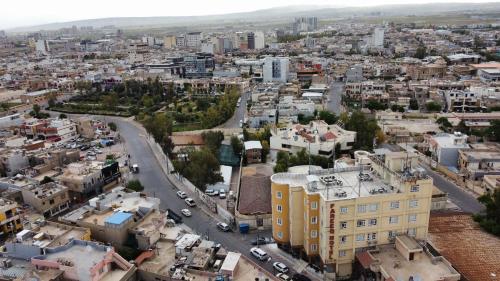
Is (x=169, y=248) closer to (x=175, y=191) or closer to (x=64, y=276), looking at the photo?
(x=64, y=276)

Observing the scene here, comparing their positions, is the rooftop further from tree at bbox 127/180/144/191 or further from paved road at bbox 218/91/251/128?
paved road at bbox 218/91/251/128

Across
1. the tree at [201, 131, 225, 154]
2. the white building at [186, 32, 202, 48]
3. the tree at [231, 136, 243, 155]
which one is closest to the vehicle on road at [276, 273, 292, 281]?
the tree at [231, 136, 243, 155]

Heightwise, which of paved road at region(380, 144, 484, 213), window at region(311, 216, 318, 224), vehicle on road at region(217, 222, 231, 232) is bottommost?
paved road at region(380, 144, 484, 213)

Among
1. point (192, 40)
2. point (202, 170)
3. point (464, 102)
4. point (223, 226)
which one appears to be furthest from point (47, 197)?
point (192, 40)

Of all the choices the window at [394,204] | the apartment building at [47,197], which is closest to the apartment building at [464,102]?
the window at [394,204]

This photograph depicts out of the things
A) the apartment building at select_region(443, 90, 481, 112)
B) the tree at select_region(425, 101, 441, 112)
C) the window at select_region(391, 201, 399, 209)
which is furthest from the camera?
the tree at select_region(425, 101, 441, 112)

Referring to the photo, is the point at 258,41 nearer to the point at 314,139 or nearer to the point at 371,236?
the point at 314,139

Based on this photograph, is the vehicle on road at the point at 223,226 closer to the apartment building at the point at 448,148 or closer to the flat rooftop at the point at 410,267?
the flat rooftop at the point at 410,267

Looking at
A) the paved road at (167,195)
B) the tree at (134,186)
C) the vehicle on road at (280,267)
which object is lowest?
the paved road at (167,195)
